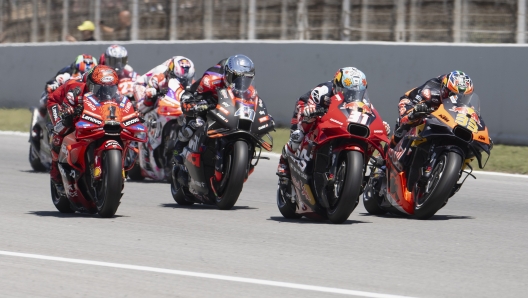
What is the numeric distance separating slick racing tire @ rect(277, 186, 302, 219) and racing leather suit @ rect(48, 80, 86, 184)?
7.00ft

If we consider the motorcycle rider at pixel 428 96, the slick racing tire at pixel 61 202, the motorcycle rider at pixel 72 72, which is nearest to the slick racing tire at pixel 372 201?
the motorcycle rider at pixel 428 96

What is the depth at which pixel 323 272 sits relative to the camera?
6930 mm

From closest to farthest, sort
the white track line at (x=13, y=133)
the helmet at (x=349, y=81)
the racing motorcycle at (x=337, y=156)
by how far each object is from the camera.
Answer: the racing motorcycle at (x=337, y=156), the helmet at (x=349, y=81), the white track line at (x=13, y=133)

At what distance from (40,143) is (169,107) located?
2589 mm

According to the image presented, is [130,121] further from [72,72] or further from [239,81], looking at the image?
[72,72]

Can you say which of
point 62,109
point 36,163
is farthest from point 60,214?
point 36,163

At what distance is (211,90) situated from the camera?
425 inches

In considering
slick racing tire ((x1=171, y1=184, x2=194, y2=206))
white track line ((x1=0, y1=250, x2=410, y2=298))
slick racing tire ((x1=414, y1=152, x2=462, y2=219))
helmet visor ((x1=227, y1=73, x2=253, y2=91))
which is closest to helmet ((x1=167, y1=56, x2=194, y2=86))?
slick racing tire ((x1=171, y1=184, x2=194, y2=206))

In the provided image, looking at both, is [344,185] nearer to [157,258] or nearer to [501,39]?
[157,258]

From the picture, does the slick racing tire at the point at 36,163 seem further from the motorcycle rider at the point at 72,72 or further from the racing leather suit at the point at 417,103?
the racing leather suit at the point at 417,103

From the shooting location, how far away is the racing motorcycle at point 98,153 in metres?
9.17

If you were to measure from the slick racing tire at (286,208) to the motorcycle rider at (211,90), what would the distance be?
3.87ft

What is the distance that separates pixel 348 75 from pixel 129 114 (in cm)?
205

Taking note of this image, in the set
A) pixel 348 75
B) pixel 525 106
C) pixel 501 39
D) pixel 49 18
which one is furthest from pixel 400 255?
pixel 49 18
